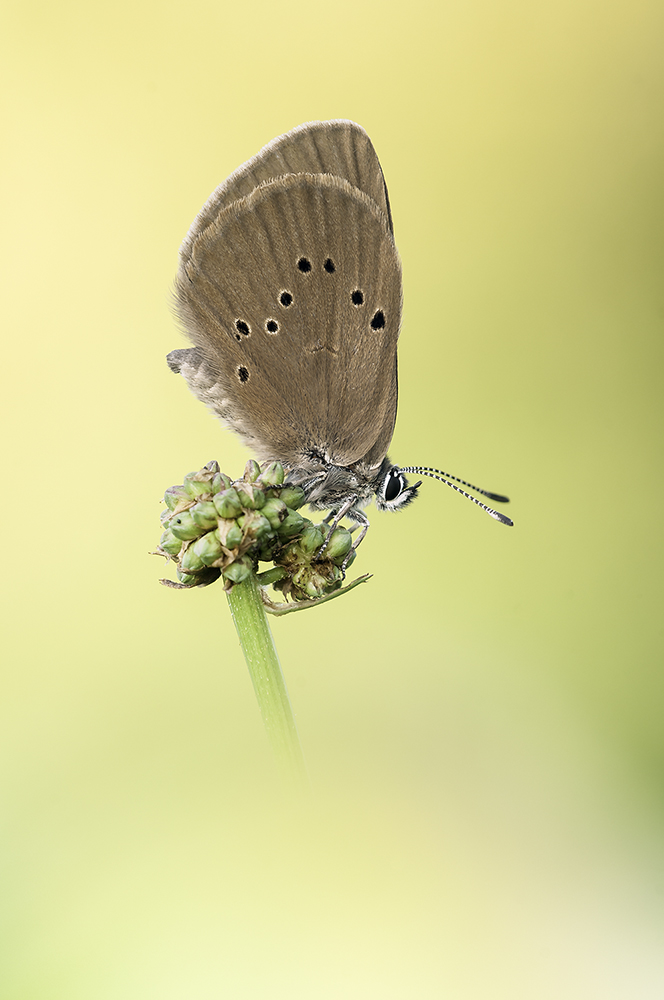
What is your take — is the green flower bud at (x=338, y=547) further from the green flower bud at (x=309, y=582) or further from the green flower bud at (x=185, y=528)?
the green flower bud at (x=185, y=528)

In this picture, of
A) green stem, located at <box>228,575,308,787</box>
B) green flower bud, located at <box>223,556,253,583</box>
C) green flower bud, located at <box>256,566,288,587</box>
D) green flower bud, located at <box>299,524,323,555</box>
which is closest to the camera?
green stem, located at <box>228,575,308,787</box>

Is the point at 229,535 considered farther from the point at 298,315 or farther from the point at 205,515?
the point at 298,315

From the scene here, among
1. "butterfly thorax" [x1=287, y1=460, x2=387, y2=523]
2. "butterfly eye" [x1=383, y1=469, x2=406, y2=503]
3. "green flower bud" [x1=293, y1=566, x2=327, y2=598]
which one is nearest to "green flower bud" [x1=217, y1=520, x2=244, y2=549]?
"green flower bud" [x1=293, y1=566, x2=327, y2=598]

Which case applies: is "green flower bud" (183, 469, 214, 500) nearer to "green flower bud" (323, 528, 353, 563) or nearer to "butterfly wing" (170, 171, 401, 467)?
"green flower bud" (323, 528, 353, 563)

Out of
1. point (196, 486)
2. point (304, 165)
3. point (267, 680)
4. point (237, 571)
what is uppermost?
point (304, 165)

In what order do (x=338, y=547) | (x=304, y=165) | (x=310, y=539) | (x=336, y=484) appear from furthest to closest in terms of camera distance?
(x=336, y=484) → (x=304, y=165) → (x=338, y=547) → (x=310, y=539)

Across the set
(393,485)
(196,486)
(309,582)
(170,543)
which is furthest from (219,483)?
(393,485)
